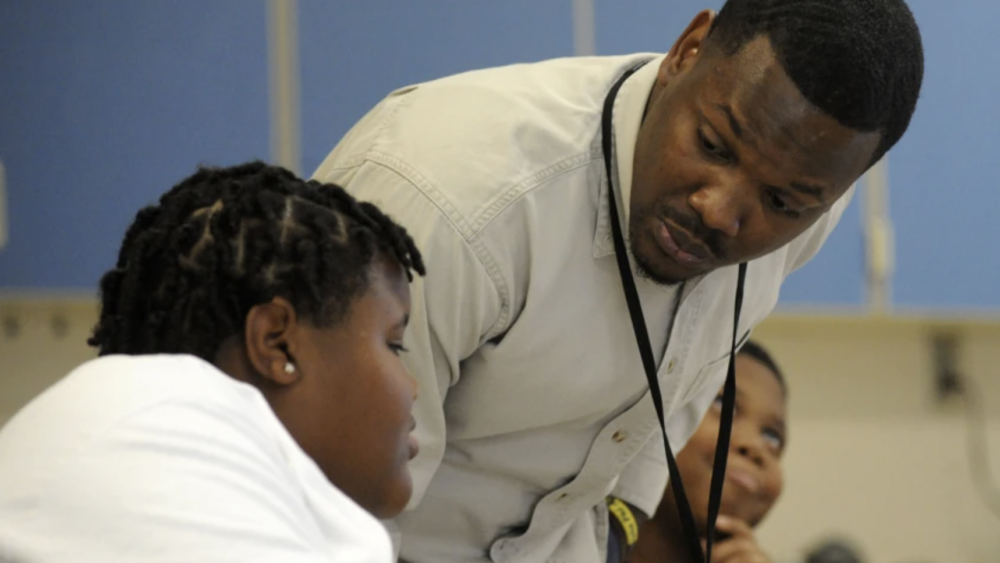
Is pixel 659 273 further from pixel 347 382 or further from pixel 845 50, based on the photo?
pixel 347 382

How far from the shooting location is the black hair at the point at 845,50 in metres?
1.06

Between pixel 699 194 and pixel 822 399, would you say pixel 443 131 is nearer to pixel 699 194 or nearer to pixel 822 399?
pixel 699 194

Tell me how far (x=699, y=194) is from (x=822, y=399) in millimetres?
1933

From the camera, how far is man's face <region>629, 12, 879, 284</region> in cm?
108

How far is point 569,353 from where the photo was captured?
119 centimetres

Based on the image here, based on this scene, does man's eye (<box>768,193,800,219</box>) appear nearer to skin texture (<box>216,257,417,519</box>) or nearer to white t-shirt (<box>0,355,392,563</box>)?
skin texture (<box>216,257,417,519</box>)

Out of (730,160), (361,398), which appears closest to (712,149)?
(730,160)

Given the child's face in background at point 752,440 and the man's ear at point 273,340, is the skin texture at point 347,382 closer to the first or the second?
the man's ear at point 273,340

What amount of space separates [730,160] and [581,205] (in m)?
0.15

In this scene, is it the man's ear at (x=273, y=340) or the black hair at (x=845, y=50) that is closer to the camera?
the man's ear at (x=273, y=340)

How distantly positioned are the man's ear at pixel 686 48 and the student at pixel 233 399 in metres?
0.35

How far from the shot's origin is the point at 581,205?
1178 mm

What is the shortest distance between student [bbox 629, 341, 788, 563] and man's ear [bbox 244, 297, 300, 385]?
982 millimetres

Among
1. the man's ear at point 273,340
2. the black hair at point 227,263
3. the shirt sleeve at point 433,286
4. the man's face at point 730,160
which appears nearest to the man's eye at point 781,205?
the man's face at point 730,160
